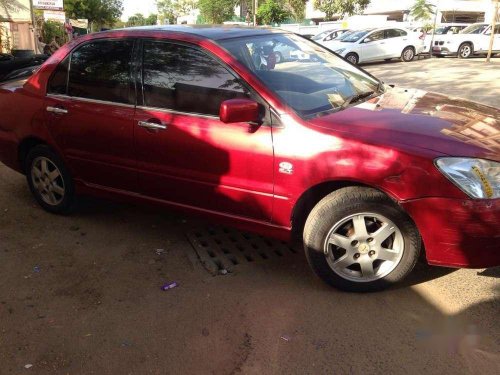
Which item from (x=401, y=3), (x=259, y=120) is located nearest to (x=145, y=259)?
(x=259, y=120)

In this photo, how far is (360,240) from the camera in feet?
9.84

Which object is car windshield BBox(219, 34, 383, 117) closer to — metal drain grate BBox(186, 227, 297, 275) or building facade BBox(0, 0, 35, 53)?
metal drain grate BBox(186, 227, 297, 275)

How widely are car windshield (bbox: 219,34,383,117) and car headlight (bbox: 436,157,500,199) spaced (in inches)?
34.7

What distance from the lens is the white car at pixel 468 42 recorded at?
68.2ft

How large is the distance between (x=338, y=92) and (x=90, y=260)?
2.25 meters

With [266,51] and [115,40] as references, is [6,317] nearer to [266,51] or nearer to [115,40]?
[115,40]

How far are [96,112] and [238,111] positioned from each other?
4.72ft

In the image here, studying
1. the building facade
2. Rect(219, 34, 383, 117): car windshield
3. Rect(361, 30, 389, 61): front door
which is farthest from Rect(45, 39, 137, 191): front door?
the building facade

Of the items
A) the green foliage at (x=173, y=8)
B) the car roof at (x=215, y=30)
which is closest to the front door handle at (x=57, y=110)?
the car roof at (x=215, y=30)

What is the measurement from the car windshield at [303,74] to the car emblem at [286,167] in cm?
33

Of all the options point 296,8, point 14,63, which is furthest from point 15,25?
point 296,8

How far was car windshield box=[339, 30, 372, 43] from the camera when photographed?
62.7 feet

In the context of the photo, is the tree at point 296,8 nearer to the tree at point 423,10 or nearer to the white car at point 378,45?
the tree at point 423,10

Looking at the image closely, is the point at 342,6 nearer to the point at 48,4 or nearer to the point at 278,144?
the point at 48,4
